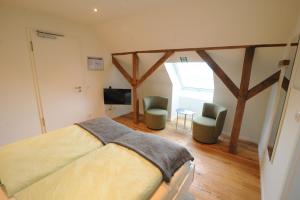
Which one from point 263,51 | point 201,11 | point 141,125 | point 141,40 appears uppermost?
point 201,11

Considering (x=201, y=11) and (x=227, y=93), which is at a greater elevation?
(x=201, y=11)

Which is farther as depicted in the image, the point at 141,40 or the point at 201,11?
the point at 141,40

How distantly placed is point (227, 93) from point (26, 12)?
160 inches

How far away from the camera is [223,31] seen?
2244 mm

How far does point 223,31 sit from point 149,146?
2054 millimetres

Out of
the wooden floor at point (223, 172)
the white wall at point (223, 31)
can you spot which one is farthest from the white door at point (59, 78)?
the wooden floor at point (223, 172)

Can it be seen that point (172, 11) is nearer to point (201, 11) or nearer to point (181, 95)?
point (201, 11)

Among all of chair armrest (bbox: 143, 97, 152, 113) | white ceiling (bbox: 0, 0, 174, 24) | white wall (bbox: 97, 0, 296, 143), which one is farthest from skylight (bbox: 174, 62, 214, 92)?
white ceiling (bbox: 0, 0, 174, 24)

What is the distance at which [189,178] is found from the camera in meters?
1.64

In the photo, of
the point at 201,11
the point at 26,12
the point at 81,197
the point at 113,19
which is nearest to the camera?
the point at 81,197

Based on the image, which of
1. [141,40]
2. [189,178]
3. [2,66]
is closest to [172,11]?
[141,40]

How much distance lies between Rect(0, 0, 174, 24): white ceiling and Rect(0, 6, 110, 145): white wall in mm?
176

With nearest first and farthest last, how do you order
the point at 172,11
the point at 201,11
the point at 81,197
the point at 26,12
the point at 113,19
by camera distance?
the point at 81,197, the point at 201,11, the point at 172,11, the point at 26,12, the point at 113,19

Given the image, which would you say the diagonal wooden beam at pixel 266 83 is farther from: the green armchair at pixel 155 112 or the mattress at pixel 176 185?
the green armchair at pixel 155 112
